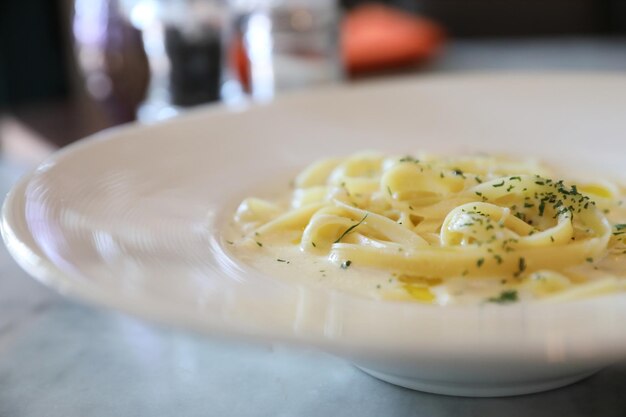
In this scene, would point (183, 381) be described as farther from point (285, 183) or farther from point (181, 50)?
point (181, 50)

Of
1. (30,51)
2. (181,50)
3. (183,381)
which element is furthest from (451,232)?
(30,51)

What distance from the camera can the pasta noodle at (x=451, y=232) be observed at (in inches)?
45.5

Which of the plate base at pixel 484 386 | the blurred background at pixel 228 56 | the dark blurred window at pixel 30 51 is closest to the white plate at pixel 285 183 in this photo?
the plate base at pixel 484 386

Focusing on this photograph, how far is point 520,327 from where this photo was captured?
0.84 m

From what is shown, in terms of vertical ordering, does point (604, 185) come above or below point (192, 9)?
below

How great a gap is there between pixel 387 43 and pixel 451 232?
2.07 metres

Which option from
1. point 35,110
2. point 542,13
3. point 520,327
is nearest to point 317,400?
point 520,327

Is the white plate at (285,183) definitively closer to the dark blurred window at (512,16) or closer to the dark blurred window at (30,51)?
the dark blurred window at (512,16)

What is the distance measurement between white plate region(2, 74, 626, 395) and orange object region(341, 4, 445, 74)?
102cm

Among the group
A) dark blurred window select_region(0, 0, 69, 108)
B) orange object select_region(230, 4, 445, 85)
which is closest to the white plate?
orange object select_region(230, 4, 445, 85)

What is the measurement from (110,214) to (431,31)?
7.78 feet

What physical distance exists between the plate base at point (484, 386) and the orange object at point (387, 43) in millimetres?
2075

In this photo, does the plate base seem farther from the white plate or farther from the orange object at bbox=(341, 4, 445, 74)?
the orange object at bbox=(341, 4, 445, 74)

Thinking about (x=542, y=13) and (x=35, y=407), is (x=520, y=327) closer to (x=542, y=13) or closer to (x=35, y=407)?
(x=35, y=407)
